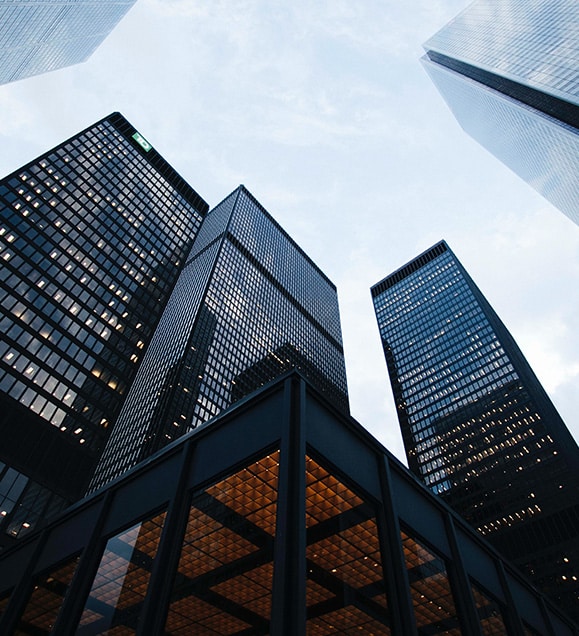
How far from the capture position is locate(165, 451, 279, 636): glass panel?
1294 cm

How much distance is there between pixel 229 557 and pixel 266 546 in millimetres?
1570

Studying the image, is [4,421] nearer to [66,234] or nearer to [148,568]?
[66,234]

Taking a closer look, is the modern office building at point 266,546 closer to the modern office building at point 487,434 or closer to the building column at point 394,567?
the building column at point 394,567

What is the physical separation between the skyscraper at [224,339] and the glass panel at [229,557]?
8056cm

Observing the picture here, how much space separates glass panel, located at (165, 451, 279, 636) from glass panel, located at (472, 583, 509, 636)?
10412 mm

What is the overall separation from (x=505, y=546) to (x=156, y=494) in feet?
397

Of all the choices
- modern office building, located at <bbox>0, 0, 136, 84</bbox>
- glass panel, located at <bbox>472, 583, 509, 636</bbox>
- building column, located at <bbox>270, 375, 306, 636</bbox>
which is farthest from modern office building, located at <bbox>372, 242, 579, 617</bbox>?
modern office building, located at <bbox>0, 0, 136, 84</bbox>

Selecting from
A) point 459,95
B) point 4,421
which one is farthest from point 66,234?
point 459,95

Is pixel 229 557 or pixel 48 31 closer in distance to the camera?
pixel 229 557

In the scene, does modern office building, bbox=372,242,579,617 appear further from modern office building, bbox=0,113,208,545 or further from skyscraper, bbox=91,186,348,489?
modern office building, bbox=0,113,208,545

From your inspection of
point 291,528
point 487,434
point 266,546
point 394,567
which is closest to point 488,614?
point 394,567

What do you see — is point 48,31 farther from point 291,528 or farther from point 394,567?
point 394,567

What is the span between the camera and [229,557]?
46.3 feet

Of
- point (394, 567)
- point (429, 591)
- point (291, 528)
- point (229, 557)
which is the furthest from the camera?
point (429, 591)
